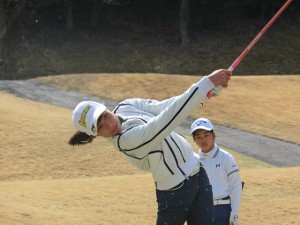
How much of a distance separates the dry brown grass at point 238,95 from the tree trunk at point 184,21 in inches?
454

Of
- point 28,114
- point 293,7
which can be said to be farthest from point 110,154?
point 293,7

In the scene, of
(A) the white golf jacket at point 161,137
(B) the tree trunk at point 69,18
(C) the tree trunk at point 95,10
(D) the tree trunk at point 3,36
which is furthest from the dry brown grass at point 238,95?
(A) the white golf jacket at point 161,137

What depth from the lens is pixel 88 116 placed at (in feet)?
11.0

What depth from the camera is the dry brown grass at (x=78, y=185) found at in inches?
300

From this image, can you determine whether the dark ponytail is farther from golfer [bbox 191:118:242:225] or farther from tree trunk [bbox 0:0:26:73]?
tree trunk [bbox 0:0:26:73]

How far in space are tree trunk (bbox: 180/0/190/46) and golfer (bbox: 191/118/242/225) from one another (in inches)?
1197

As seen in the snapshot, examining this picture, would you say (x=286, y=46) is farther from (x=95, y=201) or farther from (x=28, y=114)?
(x=95, y=201)

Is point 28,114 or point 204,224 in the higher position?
point 28,114

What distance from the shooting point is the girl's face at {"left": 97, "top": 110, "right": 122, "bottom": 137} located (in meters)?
3.35

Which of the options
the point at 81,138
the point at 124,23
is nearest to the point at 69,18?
the point at 124,23

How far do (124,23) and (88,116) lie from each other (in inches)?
1353

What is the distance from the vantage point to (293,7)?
38.4 meters

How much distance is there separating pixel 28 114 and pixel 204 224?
14.1 m

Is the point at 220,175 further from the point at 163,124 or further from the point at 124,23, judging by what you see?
the point at 124,23
